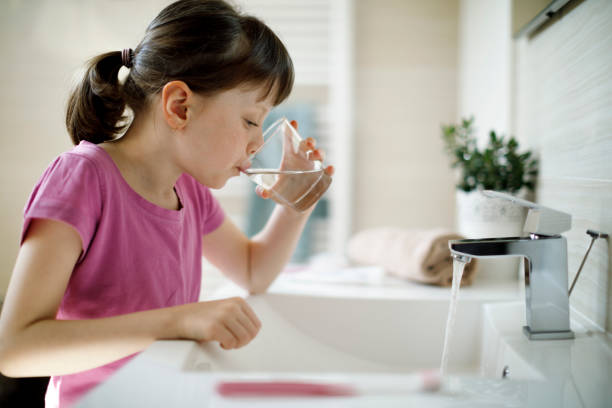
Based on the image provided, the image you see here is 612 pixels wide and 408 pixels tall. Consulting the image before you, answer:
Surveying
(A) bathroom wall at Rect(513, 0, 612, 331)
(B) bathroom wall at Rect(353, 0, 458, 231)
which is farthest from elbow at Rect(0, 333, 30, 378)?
(B) bathroom wall at Rect(353, 0, 458, 231)

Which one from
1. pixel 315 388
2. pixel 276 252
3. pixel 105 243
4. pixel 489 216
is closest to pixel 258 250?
pixel 276 252

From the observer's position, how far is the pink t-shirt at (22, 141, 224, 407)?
62 centimetres

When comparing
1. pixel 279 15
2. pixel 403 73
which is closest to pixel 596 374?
pixel 403 73

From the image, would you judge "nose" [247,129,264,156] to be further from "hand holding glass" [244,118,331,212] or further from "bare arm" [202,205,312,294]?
"bare arm" [202,205,312,294]

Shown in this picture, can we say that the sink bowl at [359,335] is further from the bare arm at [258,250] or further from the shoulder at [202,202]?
the shoulder at [202,202]

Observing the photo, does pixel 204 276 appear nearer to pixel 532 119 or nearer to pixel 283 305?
pixel 283 305

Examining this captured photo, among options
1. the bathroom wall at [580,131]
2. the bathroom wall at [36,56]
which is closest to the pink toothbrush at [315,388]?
the bathroom wall at [580,131]

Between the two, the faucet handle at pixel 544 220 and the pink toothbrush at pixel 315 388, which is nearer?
the pink toothbrush at pixel 315 388

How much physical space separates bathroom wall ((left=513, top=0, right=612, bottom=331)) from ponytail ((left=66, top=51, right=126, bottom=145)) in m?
0.73

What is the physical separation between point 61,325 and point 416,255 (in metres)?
0.75

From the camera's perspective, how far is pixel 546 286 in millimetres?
646

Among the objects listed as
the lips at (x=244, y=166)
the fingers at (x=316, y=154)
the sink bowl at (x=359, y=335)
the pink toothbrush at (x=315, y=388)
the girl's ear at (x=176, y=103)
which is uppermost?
the girl's ear at (x=176, y=103)

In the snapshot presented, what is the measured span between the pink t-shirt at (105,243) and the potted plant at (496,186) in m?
0.60

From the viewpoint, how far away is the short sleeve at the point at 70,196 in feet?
1.90
